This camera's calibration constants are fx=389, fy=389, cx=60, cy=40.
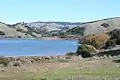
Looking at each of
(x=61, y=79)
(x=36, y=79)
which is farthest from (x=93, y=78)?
(x=36, y=79)

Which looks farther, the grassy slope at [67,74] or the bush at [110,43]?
the bush at [110,43]

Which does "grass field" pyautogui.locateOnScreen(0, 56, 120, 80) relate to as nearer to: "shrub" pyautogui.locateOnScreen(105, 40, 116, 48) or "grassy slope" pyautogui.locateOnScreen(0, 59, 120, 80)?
"grassy slope" pyautogui.locateOnScreen(0, 59, 120, 80)

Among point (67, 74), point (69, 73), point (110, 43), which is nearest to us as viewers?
point (67, 74)

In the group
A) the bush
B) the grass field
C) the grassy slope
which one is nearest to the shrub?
the bush

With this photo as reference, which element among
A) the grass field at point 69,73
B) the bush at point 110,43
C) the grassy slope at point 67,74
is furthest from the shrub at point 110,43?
the grassy slope at point 67,74

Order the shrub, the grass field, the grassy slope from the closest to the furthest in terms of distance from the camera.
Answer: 1. the grass field
2. the grassy slope
3. the shrub

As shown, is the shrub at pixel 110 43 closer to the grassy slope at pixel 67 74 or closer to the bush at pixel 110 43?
the bush at pixel 110 43

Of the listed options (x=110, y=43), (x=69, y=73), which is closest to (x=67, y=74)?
(x=69, y=73)

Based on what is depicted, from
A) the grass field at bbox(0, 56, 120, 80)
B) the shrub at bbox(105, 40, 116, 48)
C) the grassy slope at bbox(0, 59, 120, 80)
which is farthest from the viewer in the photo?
the shrub at bbox(105, 40, 116, 48)

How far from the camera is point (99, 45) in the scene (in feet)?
Answer: 318

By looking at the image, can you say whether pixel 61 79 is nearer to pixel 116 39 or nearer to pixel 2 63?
pixel 2 63

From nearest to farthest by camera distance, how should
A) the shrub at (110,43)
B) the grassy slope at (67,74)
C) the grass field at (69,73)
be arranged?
the grass field at (69,73), the grassy slope at (67,74), the shrub at (110,43)

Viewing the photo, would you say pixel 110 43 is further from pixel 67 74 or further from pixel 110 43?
pixel 67 74

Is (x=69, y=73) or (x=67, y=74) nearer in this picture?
(x=67, y=74)
